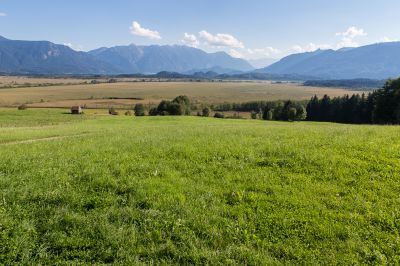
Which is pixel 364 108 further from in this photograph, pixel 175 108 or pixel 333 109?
pixel 175 108

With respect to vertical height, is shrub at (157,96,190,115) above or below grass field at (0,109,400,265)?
below

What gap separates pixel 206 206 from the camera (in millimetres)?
9469

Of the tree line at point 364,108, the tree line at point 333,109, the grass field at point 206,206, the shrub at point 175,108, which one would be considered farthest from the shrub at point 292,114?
the grass field at point 206,206

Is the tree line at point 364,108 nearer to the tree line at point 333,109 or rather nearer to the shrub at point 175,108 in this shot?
the tree line at point 333,109

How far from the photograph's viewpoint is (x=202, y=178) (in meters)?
11.3

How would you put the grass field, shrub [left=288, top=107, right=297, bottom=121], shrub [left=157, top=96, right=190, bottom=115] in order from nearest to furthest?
the grass field, shrub [left=288, top=107, right=297, bottom=121], shrub [left=157, top=96, right=190, bottom=115]

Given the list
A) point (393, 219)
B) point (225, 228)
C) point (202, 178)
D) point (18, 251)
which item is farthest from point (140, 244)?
point (393, 219)

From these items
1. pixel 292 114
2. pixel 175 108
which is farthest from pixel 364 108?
pixel 175 108

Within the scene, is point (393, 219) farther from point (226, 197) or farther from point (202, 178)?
point (202, 178)

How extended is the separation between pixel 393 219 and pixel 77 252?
7.56 m

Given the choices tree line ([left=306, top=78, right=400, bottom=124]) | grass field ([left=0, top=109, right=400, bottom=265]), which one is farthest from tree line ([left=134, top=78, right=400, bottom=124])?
grass field ([left=0, top=109, right=400, bottom=265])

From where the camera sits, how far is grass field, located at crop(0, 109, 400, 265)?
7641 millimetres

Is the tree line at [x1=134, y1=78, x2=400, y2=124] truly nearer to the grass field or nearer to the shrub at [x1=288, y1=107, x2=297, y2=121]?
the shrub at [x1=288, y1=107, x2=297, y2=121]

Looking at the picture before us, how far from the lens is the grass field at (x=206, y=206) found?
7.64m
